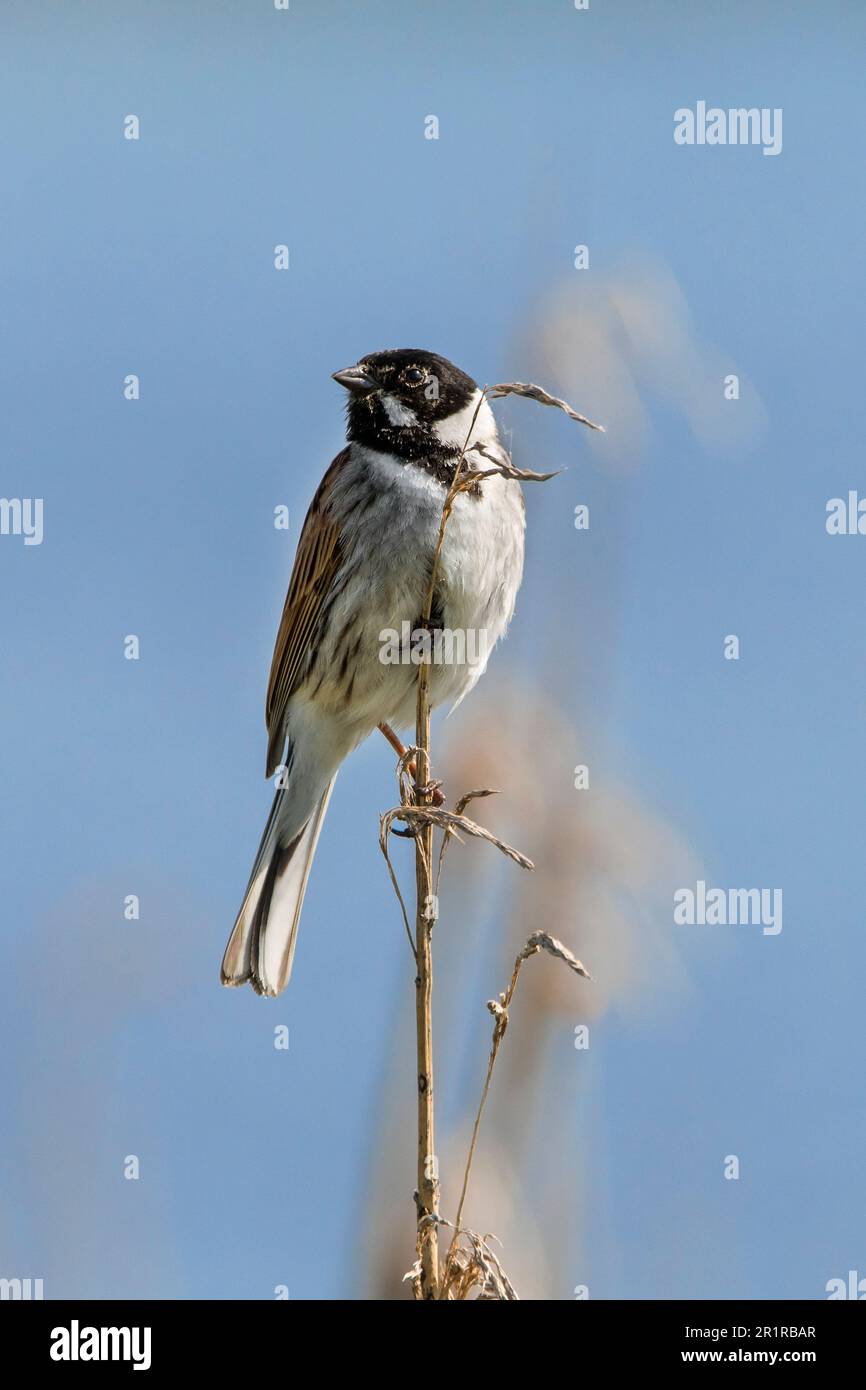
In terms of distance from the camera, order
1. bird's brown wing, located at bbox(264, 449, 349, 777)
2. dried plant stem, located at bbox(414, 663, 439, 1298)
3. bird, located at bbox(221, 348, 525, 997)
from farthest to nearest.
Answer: bird's brown wing, located at bbox(264, 449, 349, 777)
bird, located at bbox(221, 348, 525, 997)
dried plant stem, located at bbox(414, 663, 439, 1298)

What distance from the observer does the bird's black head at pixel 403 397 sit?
4152 millimetres

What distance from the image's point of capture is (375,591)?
4133mm

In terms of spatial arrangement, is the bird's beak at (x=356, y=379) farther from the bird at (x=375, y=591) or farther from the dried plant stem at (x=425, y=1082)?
the dried plant stem at (x=425, y=1082)

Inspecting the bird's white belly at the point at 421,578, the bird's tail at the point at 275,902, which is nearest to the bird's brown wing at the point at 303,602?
the bird's white belly at the point at 421,578

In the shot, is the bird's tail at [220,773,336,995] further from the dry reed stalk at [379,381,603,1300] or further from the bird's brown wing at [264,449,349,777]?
the dry reed stalk at [379,381,603,1300]

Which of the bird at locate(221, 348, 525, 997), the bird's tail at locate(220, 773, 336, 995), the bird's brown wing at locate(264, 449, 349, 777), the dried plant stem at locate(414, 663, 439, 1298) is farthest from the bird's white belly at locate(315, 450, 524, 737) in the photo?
the dried plant stem at locate(414, 663, 439, 1298)

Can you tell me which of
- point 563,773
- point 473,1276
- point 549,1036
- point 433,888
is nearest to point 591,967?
point 549,1036

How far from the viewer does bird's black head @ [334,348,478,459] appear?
13.6ft

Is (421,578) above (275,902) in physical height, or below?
above

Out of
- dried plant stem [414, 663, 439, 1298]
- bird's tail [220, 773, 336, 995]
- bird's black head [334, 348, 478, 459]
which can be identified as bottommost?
dried plant stem [414, 663, 439, 1298]

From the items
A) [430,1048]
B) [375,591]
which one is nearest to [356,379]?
[375,591]

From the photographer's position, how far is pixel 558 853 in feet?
9.07

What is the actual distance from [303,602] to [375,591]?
17.4 inches

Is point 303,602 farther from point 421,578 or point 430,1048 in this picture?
point 430,1048
